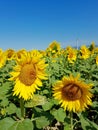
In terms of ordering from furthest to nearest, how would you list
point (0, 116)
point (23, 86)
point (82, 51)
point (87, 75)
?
1. point (82, 51)
2. point (87, 75)
3. point (0, 116)
4. point (23, 86)

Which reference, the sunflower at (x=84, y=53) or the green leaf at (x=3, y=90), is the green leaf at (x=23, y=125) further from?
the sunflower at (x=84, y=53)

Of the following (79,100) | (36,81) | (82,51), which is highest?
(82,51)

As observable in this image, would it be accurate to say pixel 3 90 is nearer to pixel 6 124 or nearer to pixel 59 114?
pixel 6 124

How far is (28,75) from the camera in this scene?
3.11 m

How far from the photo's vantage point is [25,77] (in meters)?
3.13

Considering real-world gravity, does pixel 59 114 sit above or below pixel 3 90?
below

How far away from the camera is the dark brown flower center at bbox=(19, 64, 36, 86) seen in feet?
10.1

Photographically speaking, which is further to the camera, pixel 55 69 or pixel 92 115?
pixel 55 69

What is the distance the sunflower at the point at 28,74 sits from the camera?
10.1ft

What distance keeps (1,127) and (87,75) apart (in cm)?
286

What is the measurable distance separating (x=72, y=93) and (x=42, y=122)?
14.6 inches

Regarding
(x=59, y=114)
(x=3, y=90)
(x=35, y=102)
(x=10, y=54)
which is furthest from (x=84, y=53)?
(x=59, y=114)

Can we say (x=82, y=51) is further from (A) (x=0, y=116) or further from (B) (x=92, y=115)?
(A) (x=0, y=116)

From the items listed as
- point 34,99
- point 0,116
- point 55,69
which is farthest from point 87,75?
point 34,99
